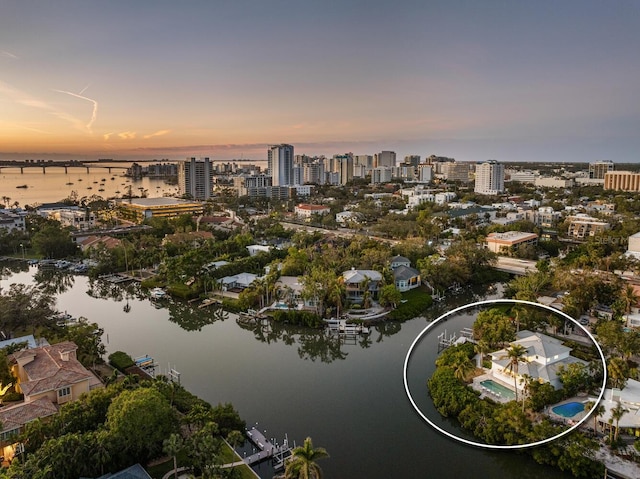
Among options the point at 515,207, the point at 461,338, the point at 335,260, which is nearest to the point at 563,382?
the point at 461,338

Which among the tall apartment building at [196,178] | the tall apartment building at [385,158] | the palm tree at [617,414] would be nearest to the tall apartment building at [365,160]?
the tall apartment building at [385,158]

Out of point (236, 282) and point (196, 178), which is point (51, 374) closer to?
point (236, 282)

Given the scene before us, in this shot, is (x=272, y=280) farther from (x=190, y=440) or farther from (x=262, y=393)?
(x=190, y=440)

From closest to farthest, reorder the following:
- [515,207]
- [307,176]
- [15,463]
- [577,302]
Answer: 1. [15,463]
2. [577,302]
3. [515,207]
4. [307,176]

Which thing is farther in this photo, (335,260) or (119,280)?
(119,280)

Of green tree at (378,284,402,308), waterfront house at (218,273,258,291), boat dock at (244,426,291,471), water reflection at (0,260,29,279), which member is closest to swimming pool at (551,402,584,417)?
boat dock at (244,426,291,471)

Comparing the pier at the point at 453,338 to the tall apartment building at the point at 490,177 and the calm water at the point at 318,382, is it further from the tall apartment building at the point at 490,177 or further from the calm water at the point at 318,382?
the tall apartment building at the point at 490,177
